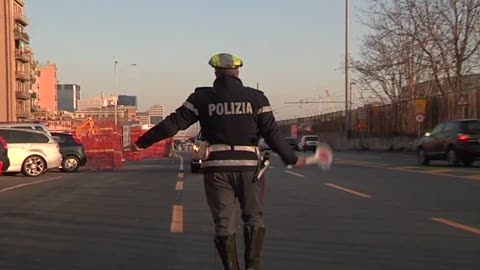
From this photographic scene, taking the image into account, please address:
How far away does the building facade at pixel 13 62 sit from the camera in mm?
84750

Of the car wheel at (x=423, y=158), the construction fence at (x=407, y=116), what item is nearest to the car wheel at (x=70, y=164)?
the construction fence at (x=407, y=116)

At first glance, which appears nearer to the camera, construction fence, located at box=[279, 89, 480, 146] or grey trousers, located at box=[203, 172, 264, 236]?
grey trousers, located at box=[203, 172, 264, 236]

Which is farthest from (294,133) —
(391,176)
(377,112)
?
(391,176)

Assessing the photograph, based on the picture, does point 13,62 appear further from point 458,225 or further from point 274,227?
point 458,225

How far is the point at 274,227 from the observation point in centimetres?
894

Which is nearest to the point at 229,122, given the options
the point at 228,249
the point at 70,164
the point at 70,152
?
the point at 228,249

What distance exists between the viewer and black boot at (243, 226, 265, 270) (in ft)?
16.9

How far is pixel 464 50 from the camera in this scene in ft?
124

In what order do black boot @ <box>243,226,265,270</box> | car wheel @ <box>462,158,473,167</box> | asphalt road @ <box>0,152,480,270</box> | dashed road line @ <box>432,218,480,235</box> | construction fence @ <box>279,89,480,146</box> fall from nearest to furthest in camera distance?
1. black boot @ <box>243,226,265,270</box>
2. asphalt road @ <box>0,152,480,270</box>
3. dashed road line @ <box>432,218,480,235</box>
4. car wheel @ <box>462,158,473,167</box>
5. construction fence @ <box>279,89,480,146</box>

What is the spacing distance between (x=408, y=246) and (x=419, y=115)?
103 ft

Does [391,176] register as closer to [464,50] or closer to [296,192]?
[296,192]

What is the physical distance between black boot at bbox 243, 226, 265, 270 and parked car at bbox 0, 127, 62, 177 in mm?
16692

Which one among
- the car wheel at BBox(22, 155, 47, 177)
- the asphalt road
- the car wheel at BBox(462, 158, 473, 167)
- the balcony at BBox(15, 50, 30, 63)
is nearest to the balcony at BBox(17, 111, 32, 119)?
the balcony at BBox(15, 50, 30, 63)

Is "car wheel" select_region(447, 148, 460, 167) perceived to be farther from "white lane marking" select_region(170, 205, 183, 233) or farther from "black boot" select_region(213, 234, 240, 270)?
"black boot" select_region(213, 234, 240, 270)
